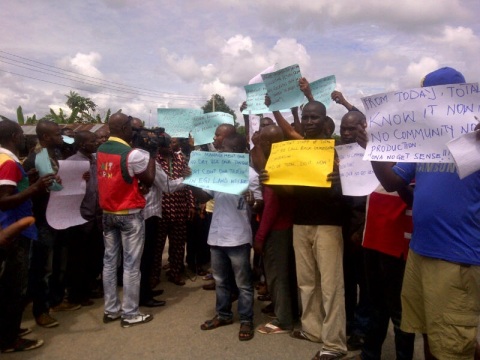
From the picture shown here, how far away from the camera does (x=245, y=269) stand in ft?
12.8

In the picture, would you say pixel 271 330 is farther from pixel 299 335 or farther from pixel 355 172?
pixel 355 172

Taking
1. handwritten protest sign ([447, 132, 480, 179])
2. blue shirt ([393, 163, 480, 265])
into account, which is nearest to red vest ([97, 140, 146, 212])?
blue shirt ([393, 163, 480, 265])

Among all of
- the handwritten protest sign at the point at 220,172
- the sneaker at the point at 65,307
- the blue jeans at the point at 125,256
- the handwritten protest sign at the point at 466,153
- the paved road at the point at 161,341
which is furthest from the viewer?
the sneaker at the point at 65,307

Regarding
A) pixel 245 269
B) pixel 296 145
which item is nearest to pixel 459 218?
pixel 296 145

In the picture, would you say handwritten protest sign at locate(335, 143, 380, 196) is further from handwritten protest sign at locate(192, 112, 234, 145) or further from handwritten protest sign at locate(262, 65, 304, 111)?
handwritten protest sign at locate(192, 112, 234, 145)

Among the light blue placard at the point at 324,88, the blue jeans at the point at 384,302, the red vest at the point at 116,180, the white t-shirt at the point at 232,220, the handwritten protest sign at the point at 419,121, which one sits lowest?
the blue jeans at the point at 384,302

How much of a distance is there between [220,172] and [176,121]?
1.45 meters

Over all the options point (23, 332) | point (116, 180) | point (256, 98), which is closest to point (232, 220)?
point (116, 180)

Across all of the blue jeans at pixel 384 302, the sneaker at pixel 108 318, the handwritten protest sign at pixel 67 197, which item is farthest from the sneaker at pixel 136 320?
the blue jeans at pixel 384 302

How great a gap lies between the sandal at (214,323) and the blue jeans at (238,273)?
0.77ft

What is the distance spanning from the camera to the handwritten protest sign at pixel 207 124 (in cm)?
473

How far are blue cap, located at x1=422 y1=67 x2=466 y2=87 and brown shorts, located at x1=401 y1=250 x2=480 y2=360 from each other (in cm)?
104

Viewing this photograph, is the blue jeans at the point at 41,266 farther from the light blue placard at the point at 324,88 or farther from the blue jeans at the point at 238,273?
the light blue placard at the point at 324,88

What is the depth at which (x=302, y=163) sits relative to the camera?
3.26 metres
